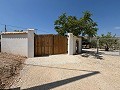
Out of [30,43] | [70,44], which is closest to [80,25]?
[70,44]

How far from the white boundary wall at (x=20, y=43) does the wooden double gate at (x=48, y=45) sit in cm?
123

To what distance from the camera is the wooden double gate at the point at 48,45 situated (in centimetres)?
1554

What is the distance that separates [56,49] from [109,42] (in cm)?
1700

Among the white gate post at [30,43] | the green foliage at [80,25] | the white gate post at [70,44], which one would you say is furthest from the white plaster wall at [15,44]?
the green foliage at [80,25]

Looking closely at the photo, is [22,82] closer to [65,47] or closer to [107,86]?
[107,86]

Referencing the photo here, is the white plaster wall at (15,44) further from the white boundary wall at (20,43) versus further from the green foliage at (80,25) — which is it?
the green foliage at (80,25)

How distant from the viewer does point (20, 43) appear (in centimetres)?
1443

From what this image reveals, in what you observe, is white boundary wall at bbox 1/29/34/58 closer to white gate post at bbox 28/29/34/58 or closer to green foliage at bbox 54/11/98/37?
white gate post at bbox 28/29/34/58

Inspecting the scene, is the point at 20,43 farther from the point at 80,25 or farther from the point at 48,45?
the point at 80,25

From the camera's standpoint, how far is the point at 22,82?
636 centimetres

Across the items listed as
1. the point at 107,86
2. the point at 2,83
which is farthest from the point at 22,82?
the point at 107,86

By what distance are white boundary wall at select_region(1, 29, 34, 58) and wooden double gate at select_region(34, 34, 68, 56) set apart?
1.23 meters

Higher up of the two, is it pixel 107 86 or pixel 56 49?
pixel 56 49

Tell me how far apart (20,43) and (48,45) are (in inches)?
137
